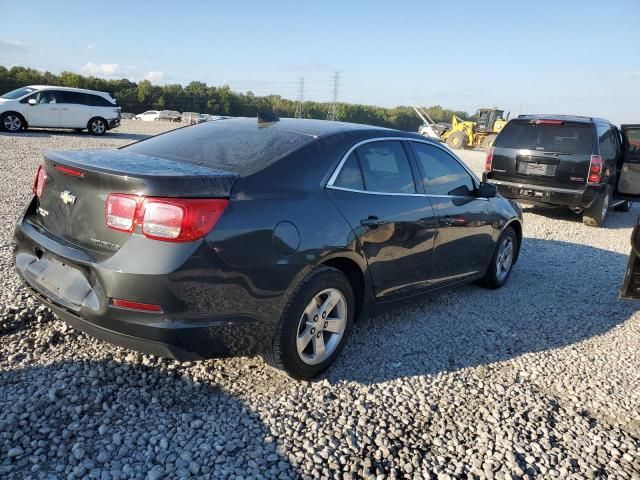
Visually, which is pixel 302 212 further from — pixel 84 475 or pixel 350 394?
pixel 84 475

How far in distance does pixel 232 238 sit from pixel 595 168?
760 centimetres

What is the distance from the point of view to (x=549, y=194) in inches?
340

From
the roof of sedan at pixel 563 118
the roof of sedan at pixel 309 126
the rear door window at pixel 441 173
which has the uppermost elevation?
the roof of sedan at pixel 563 118

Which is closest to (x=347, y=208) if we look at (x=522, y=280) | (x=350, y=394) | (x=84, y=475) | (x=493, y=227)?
(x=350, y=394)

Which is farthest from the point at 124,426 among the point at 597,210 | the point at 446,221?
the point at 597,210

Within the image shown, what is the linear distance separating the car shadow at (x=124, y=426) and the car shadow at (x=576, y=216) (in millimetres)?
8914

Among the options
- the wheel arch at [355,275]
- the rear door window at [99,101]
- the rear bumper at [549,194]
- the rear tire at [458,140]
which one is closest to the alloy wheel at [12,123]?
the rear door window at [99,101]

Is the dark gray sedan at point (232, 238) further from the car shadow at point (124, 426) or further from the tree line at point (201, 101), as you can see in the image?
the tree line at point (201, 101)

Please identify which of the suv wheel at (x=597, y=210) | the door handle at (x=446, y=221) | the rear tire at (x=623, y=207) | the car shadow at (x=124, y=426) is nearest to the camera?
the car shadow at (x=124, y=426)

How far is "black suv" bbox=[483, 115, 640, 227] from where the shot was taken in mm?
8383

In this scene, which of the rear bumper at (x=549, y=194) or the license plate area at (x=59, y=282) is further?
the rear bumper at (x=549, y=194)

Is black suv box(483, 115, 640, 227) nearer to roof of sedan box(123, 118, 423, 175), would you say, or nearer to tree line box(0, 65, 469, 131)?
roof of sedan box(123, 118, 423, 175)

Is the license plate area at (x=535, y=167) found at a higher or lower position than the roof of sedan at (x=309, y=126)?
lower

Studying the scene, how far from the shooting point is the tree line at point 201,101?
61312 mm
